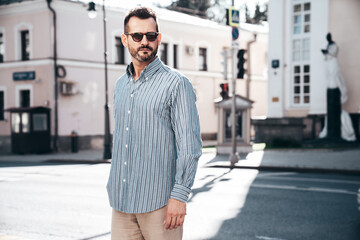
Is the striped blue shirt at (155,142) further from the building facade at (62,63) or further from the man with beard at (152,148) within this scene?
the building facade at (62,63)

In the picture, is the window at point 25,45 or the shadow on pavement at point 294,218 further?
the window at point 25,45

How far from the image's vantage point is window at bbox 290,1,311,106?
23250 mm

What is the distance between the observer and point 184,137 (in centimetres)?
274

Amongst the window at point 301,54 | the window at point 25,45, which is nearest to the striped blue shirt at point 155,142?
the window at point 301,54

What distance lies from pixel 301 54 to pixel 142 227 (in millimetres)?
21764

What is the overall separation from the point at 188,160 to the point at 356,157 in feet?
48.7

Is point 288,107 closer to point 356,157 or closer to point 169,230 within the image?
Result: point 356,157

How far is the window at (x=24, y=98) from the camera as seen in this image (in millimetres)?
26125

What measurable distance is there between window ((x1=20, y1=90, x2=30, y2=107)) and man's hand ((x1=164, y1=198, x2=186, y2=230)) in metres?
24.7

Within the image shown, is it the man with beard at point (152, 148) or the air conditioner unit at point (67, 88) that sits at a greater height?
the air conditioner unit at point (67, 88)

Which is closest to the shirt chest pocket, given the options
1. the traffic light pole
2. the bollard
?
the traffic light pole

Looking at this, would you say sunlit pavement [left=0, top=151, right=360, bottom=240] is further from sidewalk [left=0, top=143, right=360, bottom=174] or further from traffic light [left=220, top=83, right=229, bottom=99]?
traffic light [left=220, top=83, right=229, bottom=99]

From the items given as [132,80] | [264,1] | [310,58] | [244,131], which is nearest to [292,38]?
[310,58]

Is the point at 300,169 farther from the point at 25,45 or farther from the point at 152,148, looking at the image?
the point at 25,45
